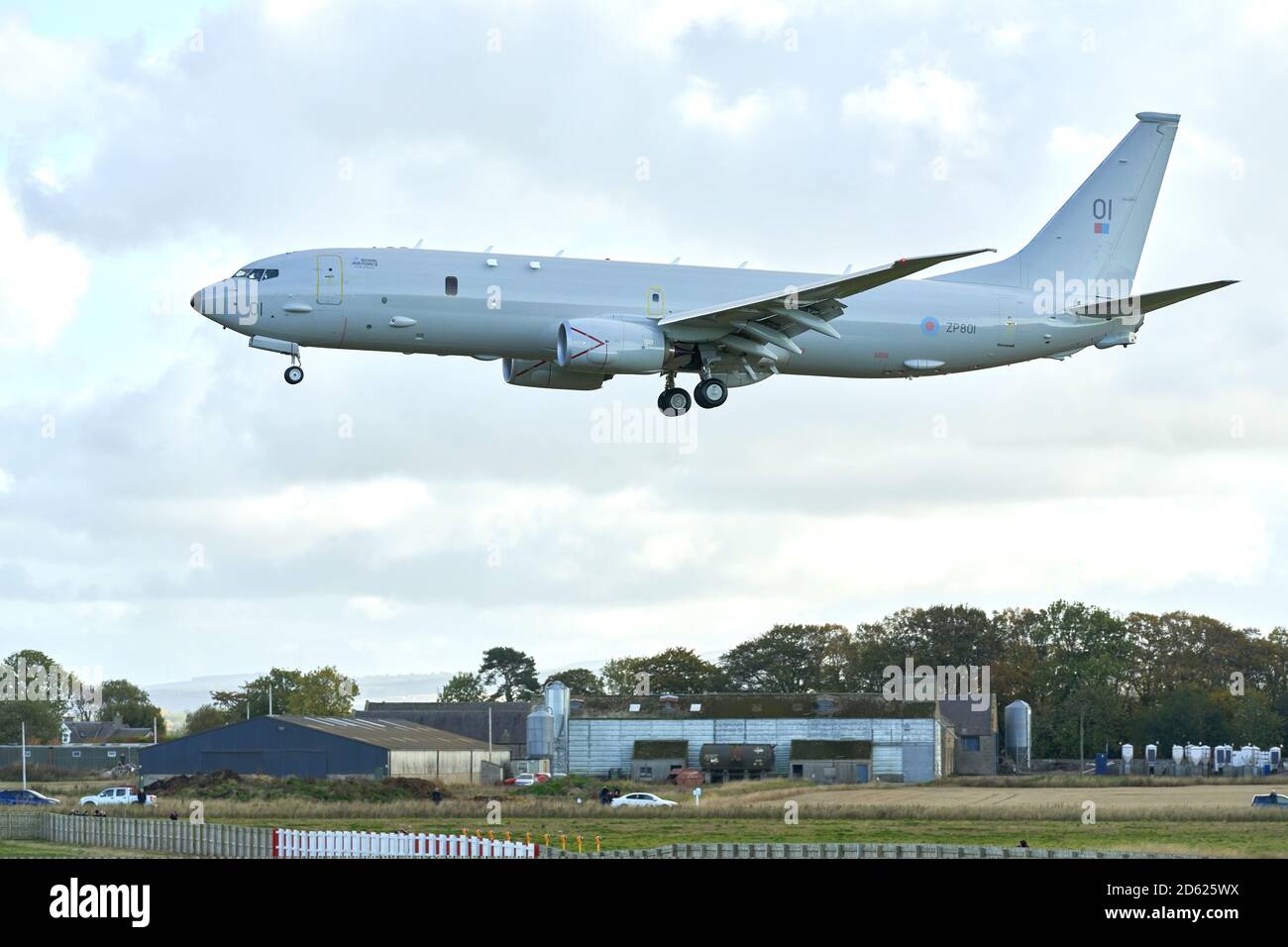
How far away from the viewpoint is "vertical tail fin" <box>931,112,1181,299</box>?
6209 centimetres

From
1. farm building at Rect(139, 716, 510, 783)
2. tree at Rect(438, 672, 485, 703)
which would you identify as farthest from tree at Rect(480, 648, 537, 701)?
farm building at Rect(139, 716, 510, 783)

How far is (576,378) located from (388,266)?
26.4ft

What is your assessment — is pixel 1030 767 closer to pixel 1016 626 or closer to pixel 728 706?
pixel 728 706

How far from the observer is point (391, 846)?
127 feet

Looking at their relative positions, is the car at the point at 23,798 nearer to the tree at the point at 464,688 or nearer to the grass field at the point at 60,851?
the grass field at the point at 60,851

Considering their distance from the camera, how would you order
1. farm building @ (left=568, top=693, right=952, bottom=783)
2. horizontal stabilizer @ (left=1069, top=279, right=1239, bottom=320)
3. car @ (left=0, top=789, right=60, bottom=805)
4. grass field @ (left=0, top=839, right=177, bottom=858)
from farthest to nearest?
1. farm building @ (left=568, top=693, right=952, bottom=783)
2. car @ (left=0, top=789, right=60, bottom=805)
3. horizontal stabilizer @ (left=1069, top=279, right=1239, bottom=320)
4. grass field @ (left=0, top=839, right=177, bottom=858)

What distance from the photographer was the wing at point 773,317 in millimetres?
48375

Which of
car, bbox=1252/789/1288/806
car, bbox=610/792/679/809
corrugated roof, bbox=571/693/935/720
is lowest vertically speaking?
car, bbox=610/792/679/809

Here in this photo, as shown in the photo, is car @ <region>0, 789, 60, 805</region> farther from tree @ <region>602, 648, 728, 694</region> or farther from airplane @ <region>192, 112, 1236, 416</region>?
tree @ <region>602, 648, 728, 694</region>

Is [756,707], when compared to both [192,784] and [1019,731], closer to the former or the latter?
[1019,731]

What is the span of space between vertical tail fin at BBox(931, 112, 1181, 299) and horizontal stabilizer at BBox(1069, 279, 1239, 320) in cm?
465

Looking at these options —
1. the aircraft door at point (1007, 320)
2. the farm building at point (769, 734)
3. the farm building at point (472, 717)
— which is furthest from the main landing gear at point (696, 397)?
the farm building at point (472, 717)
